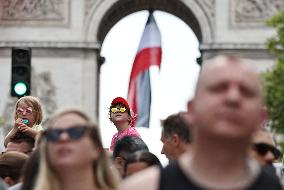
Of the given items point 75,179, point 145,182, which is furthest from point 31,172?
point 145,182

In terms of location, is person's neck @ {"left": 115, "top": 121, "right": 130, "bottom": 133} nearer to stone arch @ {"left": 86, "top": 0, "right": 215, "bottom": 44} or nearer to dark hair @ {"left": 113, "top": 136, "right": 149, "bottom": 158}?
dark hair @ {"left": 113, "top": 136, "right": 149, "bottom": 158}

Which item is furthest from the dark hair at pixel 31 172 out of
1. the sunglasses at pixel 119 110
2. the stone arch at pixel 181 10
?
the stone arch at pixel 181 10

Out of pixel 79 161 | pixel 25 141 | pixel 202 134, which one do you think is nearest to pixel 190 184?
pixel 202 134

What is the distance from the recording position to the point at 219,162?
3.62 m

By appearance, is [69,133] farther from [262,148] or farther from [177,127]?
[177,127]

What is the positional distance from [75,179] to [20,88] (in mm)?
11867

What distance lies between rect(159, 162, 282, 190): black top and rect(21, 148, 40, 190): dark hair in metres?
1.82

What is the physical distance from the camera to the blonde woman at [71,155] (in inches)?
186

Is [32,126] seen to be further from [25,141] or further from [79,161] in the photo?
[79,161]

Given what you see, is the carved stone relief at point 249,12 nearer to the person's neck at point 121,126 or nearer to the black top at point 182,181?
the person's neck at point 121,126

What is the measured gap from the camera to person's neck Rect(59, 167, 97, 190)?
4.81m

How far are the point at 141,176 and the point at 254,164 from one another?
44cm

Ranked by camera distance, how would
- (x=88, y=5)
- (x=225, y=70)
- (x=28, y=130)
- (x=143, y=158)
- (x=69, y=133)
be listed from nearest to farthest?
(x=225, y=70) → (x=69, y=133) → (x=143, y=158) → (x=28, y=130) → (x=88, y=5)

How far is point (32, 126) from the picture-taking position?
10148 mm
